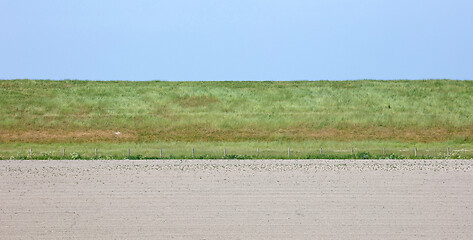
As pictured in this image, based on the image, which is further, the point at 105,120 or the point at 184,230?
the point at 105,120

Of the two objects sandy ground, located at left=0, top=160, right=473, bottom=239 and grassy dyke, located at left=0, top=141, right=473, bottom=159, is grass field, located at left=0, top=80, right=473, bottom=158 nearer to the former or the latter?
grassy dyke, located at left=0, top=141, right=473, bottom=159

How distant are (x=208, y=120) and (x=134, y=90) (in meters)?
18.5

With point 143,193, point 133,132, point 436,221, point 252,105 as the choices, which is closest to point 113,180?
point 143,193

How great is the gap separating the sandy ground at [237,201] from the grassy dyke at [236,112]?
23.4 m

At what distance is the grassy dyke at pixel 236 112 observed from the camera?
62031 millimetres

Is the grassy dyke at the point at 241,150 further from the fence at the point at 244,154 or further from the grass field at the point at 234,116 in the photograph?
the grass field at the point at 234,116

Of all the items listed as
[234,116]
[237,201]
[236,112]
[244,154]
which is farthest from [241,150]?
[237,201]

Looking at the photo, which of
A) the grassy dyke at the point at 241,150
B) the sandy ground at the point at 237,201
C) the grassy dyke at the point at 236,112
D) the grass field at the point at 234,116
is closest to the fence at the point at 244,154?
the grassy dyke at the point at 241,150

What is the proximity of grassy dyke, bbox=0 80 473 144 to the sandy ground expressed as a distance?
23.4m

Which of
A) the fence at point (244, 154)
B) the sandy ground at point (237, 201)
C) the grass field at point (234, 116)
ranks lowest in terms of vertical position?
the sandy ground at point (237, 201)

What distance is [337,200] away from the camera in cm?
2466

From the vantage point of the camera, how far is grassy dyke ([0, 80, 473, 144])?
62031 millimetres

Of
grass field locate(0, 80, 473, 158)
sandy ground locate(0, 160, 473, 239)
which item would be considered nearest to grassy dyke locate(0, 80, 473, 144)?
grass field locate(0, 80, 473, 158)

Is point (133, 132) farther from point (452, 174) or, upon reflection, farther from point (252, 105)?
point (452, 174)
